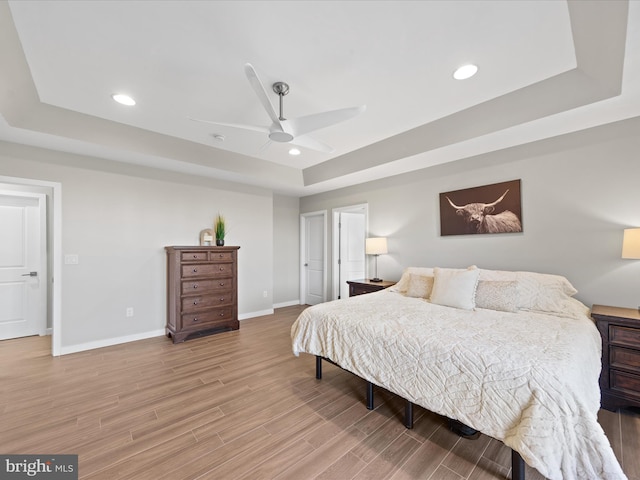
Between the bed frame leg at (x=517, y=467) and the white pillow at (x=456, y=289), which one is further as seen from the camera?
the white pillow at (x=456, y=289)

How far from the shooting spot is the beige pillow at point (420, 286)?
125 inches

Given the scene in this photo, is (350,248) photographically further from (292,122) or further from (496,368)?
(496,368)

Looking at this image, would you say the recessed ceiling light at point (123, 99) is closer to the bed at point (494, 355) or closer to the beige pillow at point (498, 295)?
the bed at point (494, 355)

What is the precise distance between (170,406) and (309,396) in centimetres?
116

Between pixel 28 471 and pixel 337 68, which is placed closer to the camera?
pixel 28 471

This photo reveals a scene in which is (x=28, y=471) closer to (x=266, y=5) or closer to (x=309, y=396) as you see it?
(x=309, y=396)

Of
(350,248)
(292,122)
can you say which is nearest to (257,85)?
(292,122)

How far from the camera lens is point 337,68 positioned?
2145mm

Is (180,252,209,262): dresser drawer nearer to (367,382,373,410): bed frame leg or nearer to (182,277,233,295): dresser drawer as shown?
(182,277,233,295): dresser drawer

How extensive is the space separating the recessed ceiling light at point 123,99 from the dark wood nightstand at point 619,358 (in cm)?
462

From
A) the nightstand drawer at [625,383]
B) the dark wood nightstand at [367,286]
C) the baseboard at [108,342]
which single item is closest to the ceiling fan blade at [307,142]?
the dark wood nightstand at [367,286]

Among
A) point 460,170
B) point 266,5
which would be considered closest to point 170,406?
point 266,5

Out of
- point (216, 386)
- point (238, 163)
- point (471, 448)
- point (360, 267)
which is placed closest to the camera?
point (471, 448)

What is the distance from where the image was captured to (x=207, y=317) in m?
3.97
